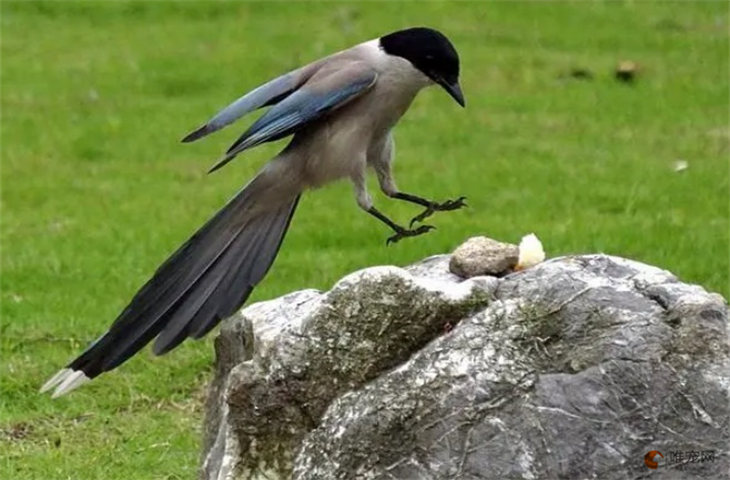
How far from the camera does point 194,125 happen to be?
13125 mm

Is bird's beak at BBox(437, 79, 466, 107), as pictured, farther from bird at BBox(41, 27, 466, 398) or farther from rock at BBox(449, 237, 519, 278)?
rock at BBox(449, 237, 519, 278)

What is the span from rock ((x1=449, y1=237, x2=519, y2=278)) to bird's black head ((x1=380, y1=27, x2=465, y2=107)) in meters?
0.75

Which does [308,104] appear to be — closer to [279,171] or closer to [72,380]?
[279,171]

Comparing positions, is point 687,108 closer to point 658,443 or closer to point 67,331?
point 67,331

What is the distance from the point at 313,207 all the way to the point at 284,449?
6084mm

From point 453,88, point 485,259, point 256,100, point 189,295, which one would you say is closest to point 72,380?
point 189,295

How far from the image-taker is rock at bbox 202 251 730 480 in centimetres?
483

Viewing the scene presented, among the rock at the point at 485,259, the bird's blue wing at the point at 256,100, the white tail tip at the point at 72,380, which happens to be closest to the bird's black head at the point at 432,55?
the bird's blue wing at the point at 256,100

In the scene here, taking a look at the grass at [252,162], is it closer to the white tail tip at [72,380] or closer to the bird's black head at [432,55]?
the white tail tip at [72,380]

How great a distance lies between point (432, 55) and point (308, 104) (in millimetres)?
472

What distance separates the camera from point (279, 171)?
6281 mm

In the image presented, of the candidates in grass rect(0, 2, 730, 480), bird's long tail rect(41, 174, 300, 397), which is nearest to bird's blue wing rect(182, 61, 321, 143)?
bird's long tail rect(41, 174, 300, 397)

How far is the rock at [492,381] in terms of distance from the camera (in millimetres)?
4828

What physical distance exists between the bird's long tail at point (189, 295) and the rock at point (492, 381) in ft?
2.24
